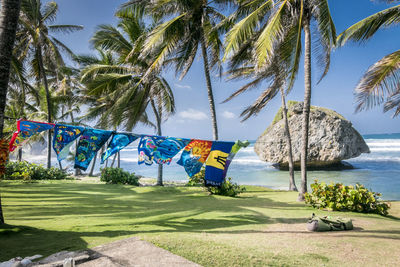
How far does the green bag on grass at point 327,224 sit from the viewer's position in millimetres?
4234

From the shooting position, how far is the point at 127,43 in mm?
13617

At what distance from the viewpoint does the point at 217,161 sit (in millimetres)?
6715

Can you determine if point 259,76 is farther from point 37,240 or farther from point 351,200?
point 37,240

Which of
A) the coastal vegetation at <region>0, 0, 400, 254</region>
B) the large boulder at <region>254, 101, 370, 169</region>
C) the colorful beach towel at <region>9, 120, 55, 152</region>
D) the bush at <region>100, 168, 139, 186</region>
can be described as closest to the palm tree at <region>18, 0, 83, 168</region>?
the coastal vegetation at <region>0, 0, 400, 254</region>

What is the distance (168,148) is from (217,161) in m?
1.46

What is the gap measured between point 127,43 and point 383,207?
→ 1380 cm

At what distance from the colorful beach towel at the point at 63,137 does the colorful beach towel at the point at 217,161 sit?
3.56m

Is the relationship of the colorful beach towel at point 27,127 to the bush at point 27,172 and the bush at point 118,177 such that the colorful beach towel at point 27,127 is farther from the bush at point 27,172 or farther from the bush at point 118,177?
the bush at point 27,172

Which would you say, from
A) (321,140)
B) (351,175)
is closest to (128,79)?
(321,140)

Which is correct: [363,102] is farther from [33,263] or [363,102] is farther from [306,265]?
[33,263]

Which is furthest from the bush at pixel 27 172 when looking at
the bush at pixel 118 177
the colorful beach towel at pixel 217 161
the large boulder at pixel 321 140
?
the large boulder at pixel 321 140

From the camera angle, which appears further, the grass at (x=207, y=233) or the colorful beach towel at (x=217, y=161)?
the colorful beach towel at (x=217, y=161)

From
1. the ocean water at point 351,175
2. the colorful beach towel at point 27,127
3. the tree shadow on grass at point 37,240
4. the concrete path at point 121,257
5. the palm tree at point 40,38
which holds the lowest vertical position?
the ocean water at point 351,175

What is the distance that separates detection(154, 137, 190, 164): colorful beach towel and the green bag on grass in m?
3.53
